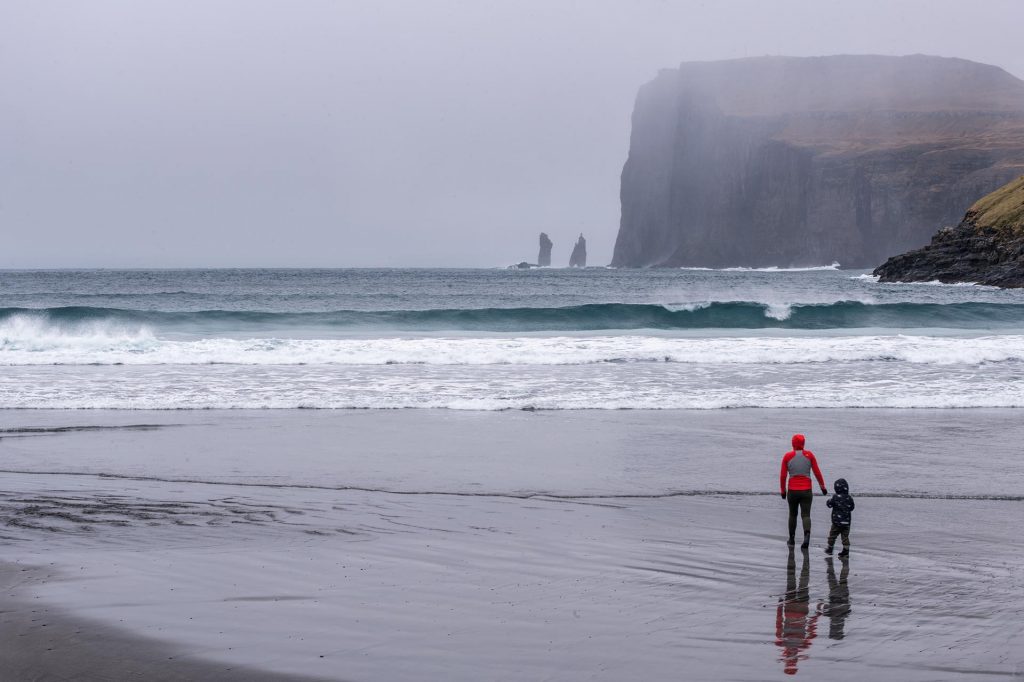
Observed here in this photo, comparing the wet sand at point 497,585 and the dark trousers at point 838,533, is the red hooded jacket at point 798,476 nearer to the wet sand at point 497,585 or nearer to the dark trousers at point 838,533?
the dark trousers at point 838,533

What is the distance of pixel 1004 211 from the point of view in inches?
3000

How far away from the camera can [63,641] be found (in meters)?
5.96

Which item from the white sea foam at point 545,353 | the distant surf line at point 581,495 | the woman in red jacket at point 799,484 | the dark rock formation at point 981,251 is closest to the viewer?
the woman in red jacket at point 799,484

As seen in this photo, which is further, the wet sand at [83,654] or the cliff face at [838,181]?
the cliff face at [838,181]

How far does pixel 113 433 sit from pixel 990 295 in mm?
56560

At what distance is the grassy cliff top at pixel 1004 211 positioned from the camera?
7406 cm

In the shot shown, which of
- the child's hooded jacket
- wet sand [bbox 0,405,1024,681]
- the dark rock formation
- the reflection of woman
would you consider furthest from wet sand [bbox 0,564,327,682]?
the dark rock formation

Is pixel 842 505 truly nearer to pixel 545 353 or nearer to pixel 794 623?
pixel 794 623

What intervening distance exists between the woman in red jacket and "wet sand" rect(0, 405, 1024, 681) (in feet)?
0.94

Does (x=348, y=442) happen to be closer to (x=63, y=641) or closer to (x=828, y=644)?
(x=63, y=641)

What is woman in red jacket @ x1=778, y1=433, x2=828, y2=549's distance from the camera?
838 centimetres

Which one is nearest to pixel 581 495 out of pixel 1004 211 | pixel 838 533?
pixel 838 533

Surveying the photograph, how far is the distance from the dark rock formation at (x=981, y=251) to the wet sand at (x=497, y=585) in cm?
6604

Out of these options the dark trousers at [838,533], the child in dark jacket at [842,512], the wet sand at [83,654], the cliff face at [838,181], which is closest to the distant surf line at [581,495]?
the dark trousers at [838,533]
